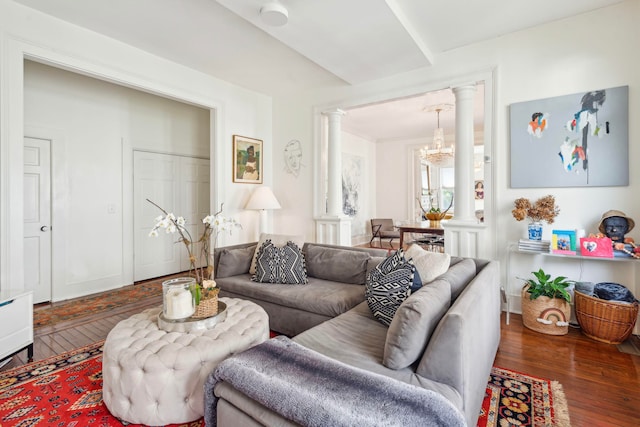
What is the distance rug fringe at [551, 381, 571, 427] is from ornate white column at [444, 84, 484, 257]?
1.55 metres

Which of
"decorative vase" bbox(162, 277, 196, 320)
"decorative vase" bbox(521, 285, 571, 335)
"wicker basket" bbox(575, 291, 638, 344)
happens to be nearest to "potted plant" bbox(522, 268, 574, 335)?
"decorative vase" bbox(521, 285, 571, 335)

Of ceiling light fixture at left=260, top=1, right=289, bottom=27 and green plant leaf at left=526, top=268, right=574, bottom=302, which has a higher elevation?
ceiling light fixture at left=260, top=1, right=289, bottom=27

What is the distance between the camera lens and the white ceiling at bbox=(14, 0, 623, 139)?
263 centimetres

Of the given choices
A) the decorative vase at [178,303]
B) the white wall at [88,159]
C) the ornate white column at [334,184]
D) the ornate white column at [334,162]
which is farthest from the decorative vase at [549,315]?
the white wall at [88,159]

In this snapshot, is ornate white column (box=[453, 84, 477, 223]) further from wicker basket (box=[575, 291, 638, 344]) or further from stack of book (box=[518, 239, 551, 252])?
wicker basket (box=[575, 291, 638, 344])

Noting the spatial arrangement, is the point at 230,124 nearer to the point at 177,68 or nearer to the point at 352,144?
the point at 177,68

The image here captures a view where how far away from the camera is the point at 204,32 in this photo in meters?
3.12

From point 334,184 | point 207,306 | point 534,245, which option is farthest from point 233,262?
point 534,245

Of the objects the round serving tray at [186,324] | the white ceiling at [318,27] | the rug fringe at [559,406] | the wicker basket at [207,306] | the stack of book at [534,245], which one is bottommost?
the rug fringe at [559,406]

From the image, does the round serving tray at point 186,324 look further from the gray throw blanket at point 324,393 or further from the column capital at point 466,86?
the column capital at point 466,86

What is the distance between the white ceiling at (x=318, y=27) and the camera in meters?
2.63

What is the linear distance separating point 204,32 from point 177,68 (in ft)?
3.11

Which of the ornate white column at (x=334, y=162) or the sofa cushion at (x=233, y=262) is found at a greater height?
the ornate white column at (x=334, y=162)

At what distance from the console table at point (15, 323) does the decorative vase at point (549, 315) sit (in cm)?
405
